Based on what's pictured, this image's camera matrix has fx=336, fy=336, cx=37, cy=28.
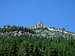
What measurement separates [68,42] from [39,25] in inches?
340

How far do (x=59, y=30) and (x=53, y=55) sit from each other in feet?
28.4

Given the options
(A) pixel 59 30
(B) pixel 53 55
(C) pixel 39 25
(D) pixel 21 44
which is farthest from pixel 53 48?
(C) pixel 39 25

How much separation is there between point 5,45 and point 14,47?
399 millimetres

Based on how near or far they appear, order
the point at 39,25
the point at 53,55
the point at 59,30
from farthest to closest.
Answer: the point at 39,25 → the point at 59,30 → the point at 53,55

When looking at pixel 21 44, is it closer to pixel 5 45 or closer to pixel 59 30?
pixel 5 45

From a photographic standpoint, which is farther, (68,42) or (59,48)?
(68,42)

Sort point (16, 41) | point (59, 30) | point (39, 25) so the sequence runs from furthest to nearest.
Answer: point (39, 25) < point (59, 30) < point (16, 41)

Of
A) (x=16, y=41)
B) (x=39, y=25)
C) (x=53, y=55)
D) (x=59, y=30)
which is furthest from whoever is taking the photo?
(x=39, y=25)

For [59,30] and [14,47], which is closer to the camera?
[14,47]

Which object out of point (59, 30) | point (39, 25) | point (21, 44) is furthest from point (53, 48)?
point (39, 25)

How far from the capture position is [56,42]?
15.2 meters

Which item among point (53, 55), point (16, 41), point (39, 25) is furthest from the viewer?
point (39, 25)

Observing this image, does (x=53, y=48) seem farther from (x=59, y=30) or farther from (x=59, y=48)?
(x=59, y=30)

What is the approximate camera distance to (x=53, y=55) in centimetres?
1329
